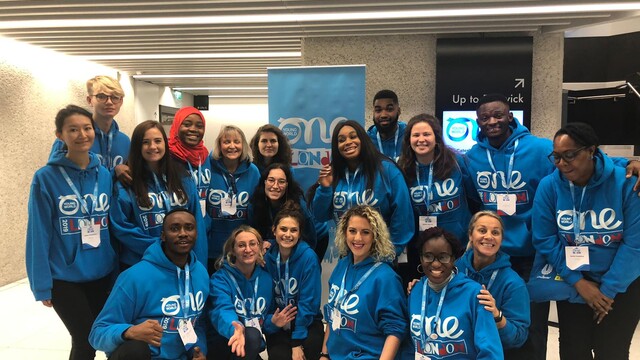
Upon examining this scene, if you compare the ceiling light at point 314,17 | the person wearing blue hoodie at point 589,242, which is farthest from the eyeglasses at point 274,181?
the ceiling light at point 314,17

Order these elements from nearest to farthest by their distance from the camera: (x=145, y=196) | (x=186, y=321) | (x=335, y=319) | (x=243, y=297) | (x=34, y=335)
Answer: (x=186, y=321)
(x=335, y=319)
(x=145, y=196)
(x=243, y=297)
(x=34, y=335)

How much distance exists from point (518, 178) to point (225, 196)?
1830 mm

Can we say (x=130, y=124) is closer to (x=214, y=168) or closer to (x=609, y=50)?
(x=214, y=168)

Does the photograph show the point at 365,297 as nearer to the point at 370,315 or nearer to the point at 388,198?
the point at 370,315

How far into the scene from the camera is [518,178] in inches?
103

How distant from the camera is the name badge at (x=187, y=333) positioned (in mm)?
2303

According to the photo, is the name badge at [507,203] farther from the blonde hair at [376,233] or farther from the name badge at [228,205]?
the name badge at [228,205]

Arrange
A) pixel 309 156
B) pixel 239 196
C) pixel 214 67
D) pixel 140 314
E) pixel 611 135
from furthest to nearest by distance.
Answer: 1. pixel 214 67
2. pixel 611 135
3. pixel 309 156
4. pixel 239 196
5. pixel 140 314

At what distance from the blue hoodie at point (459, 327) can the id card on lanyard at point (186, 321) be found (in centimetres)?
113

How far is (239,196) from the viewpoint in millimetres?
3053

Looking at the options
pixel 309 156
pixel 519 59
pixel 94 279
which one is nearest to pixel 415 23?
pixel 519 59

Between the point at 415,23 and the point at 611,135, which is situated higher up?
the point at 415,23

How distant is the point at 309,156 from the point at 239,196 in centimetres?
98

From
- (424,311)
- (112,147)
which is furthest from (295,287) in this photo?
(112,147)
